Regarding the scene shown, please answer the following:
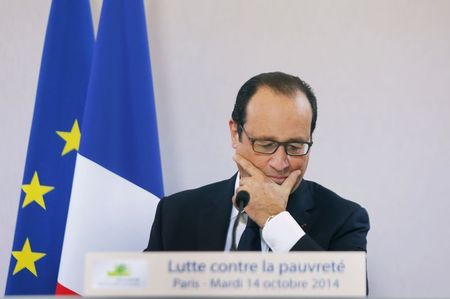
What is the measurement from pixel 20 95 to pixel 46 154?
494 millimetres

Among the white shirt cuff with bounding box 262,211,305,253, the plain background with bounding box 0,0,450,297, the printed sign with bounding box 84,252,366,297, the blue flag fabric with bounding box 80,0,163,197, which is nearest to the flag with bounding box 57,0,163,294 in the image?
the blue flag fabric with bounding box 80,0,163,197

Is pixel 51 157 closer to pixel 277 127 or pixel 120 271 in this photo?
pixel 277 127

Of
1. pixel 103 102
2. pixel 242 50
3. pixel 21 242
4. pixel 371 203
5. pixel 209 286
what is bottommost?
pixel 209 286

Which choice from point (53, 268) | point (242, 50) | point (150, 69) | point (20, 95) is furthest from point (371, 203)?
point (20, 95)

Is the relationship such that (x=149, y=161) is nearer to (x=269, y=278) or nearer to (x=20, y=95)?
(x=20, y=95)

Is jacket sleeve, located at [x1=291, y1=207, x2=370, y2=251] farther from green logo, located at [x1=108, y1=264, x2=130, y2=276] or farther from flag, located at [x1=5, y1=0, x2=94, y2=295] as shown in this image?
flag, located at [x1=5, y1=0, x2=94, y2=295]

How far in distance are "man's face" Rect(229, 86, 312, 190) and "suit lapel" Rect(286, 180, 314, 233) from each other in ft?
0.35

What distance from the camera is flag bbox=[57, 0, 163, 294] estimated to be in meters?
3.06

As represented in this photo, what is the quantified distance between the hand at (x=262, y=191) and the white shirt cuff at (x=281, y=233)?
0.04 meters

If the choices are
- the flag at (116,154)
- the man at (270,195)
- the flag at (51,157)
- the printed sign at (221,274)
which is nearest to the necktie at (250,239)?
the man at (270,195)

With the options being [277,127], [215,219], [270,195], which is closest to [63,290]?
[215,219]

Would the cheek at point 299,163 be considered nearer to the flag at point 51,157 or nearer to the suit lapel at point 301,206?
the suit lapel at point 301,206

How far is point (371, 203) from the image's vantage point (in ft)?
11.3

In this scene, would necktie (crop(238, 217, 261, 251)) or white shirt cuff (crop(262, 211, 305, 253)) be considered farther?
necktie (crop(238, 217, 261, 251))
